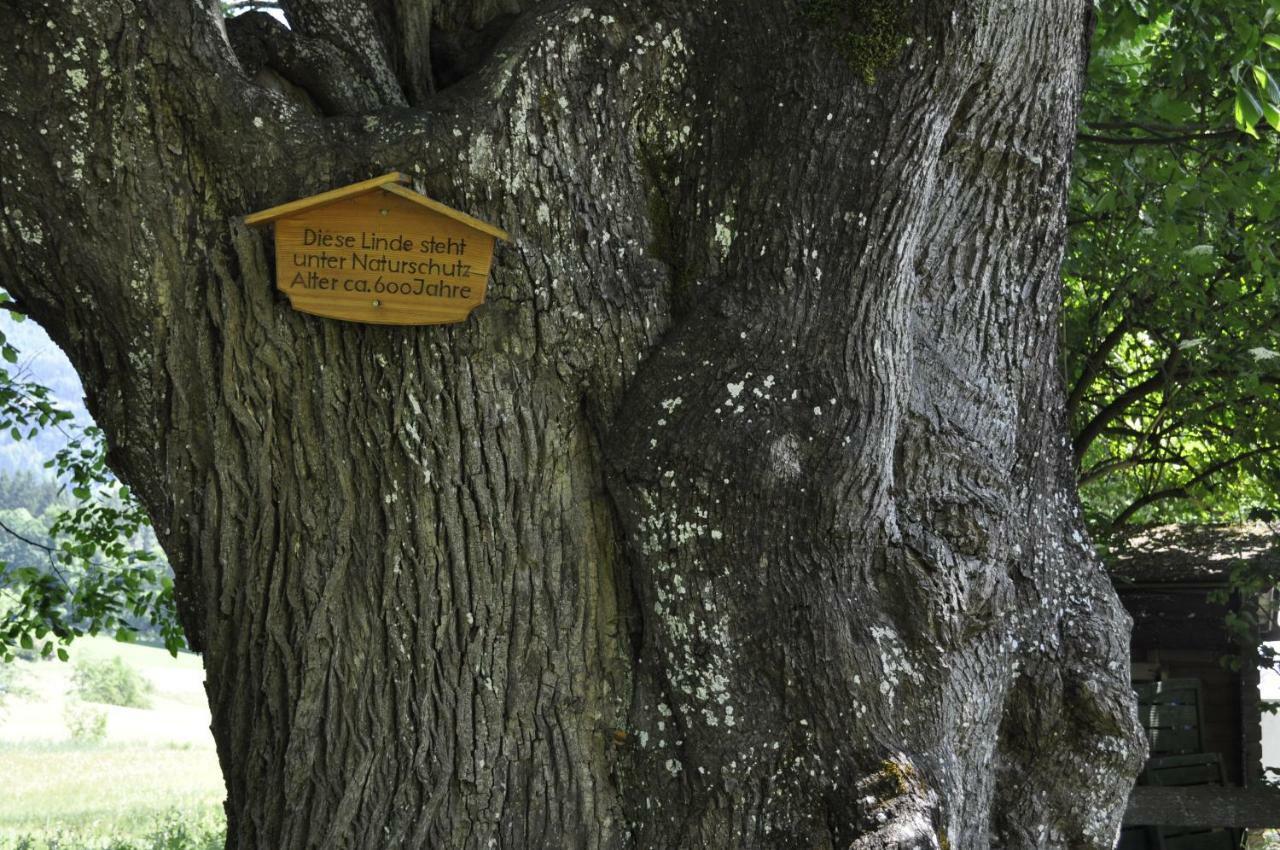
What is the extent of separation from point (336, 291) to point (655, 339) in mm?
851

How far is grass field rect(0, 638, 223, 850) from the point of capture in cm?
1000

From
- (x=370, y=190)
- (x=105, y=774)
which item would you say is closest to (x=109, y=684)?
(x=105, y=774)

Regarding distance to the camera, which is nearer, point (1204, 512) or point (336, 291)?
point (336, 291)

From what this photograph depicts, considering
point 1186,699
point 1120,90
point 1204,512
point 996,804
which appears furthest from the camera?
point 1204,512

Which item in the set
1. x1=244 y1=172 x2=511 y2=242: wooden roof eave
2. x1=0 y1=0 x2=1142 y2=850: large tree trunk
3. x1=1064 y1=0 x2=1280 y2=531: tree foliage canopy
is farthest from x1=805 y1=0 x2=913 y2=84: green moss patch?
x1=1064 y1=0 x2=1280 y2=531: tree foliage canopy

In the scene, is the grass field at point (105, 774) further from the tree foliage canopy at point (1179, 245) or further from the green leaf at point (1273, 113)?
the green leaf at point (1273, 113)

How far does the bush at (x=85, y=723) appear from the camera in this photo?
22234 mm

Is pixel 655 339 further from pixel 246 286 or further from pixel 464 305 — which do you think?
pixel 246 286

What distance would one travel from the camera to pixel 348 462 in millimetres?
3039

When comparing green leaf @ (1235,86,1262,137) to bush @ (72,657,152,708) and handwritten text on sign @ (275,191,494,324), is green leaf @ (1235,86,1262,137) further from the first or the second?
bush @ (72,657,152,708)

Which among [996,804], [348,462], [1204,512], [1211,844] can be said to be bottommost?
[1211,844]

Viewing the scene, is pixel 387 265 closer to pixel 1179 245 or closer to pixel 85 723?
pixel 1179 245

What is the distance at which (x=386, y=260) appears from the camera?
2.99 metres

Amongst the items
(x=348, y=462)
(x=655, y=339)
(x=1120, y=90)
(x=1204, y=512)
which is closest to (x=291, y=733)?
(x=348, y=462)
